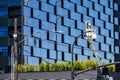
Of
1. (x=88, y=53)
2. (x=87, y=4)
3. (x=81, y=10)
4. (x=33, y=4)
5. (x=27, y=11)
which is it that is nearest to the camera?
(x=27, y=11)

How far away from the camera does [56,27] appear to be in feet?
271

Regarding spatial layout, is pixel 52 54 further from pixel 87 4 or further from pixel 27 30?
pixel 87 4

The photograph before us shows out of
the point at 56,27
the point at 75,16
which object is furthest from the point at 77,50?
the point at 56,27

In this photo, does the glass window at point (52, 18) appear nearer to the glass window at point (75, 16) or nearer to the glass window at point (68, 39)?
the glass window at point (68, 39)

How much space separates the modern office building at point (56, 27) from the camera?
72.8 metres

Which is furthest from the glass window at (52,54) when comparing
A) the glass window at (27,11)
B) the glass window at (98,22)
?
the glass window at (98,22)

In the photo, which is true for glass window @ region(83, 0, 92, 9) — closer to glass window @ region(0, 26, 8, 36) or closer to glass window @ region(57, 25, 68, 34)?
glass window @ region(57, 25, 68, 34)

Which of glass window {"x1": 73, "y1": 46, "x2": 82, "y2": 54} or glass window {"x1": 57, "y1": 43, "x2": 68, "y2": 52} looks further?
glass window {"x1": 73, "y1": 46, "x2": 82, "y2": 54}

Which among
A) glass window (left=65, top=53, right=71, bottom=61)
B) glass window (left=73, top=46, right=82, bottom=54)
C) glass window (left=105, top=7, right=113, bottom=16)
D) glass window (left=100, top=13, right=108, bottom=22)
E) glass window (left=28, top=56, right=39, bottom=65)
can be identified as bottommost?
glass window (left=28, top=56, right=39, bottom=65)

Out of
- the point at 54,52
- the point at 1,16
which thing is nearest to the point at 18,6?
the point at 1,16

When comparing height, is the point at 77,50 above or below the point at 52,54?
above

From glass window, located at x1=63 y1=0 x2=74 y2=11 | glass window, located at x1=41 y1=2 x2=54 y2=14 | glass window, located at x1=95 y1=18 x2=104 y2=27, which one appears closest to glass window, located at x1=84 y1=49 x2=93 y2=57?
glass window, located at x1=95 y1=18 x2=104 y2=27

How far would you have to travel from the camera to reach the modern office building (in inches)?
2867

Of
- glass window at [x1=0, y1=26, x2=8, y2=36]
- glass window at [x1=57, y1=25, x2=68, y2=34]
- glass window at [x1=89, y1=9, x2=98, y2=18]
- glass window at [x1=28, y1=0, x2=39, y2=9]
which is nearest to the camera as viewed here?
glass window at [x1=0, y1=26, x2=8, y2=36]
